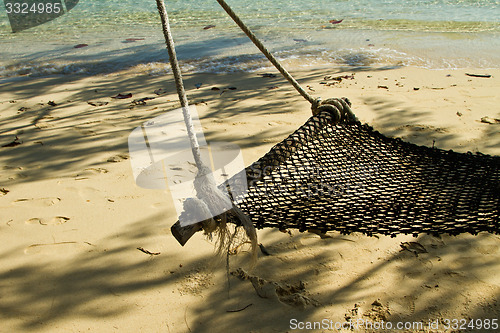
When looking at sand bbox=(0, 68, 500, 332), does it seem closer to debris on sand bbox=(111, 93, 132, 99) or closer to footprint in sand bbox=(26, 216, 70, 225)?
footprint in sand bbox=(26, 216, 70, 225)

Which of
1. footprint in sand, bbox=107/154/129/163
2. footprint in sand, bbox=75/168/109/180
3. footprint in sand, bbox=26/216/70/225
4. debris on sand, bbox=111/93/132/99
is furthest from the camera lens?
debris on sand, bbox=111/93/132/99

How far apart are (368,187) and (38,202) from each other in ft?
6.28

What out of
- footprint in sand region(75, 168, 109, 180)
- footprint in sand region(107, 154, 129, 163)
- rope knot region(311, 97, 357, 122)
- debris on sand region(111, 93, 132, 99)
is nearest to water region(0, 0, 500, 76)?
debris on sand region(111, 93, 132, 99)

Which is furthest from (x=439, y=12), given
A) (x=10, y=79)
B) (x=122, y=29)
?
(x=10, y=79)

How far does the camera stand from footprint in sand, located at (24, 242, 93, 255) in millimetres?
2170

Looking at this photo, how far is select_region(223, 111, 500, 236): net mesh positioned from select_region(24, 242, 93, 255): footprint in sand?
38.4 inches

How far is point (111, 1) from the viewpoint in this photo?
12602 millimetres

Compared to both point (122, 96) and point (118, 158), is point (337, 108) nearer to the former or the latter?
point (118, 158)

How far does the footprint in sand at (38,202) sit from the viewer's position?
2.56m

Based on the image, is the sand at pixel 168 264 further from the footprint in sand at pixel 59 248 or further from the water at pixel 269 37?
the water at pixel 269 37

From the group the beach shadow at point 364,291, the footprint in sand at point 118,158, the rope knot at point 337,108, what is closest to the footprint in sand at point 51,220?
the footprint in sand at point 118,158

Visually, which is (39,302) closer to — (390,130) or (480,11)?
(390,130)

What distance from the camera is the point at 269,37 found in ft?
26.5

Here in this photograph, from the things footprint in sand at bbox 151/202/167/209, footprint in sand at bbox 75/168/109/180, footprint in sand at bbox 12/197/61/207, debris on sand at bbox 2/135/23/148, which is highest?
debris on sand at bbox 2/135/23/148
